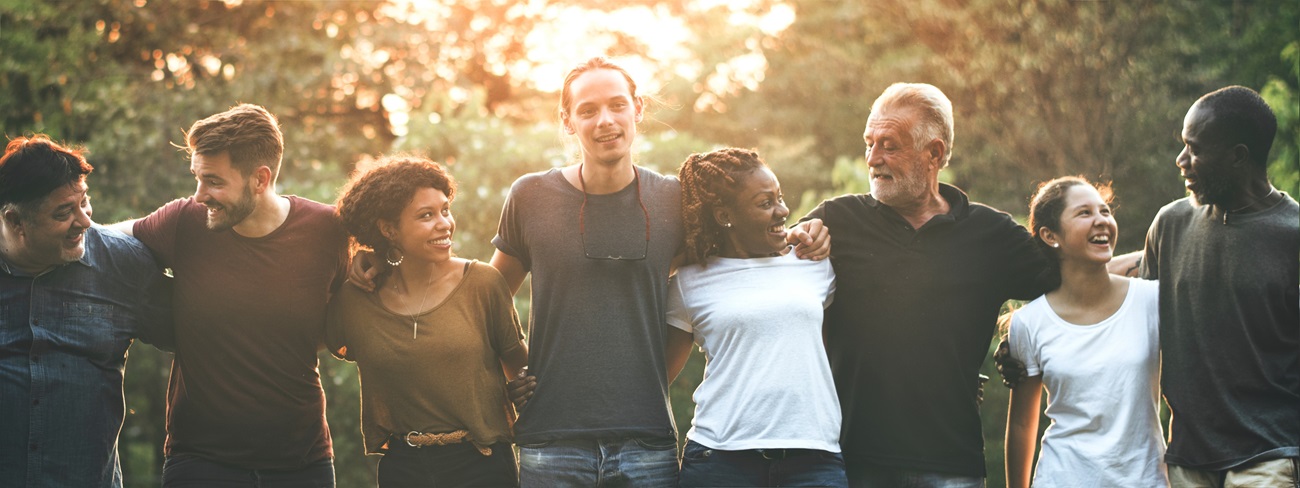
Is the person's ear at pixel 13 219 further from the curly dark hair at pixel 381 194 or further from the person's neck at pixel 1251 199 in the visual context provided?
the person's neck at pixel 1251 199

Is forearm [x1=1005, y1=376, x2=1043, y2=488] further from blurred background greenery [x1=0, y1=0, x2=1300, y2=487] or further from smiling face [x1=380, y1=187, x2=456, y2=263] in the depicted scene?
smiling face [x1=380, y1=187, x2=456, y2=263]

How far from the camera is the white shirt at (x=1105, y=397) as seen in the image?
13.4 ft

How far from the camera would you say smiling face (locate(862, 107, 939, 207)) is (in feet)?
14.2

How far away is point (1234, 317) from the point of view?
4.06 metres

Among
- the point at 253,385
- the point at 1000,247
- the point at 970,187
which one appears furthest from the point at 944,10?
the point at 253,385

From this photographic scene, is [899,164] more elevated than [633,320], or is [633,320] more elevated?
[899,164]

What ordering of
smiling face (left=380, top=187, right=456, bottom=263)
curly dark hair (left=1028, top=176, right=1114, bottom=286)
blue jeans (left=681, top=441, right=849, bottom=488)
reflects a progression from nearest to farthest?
blue jeans (left=681, top=441, right=849, bottom=488) → smiling face (left=380, top=187, right=456, bottom=263) → curly dark hair (left=1028, top=176, right=1114, bottom=286)

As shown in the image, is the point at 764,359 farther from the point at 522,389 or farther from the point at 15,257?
the point at 15,257

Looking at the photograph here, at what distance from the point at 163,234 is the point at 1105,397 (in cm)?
342

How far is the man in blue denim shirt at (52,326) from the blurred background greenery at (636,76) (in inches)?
80.7

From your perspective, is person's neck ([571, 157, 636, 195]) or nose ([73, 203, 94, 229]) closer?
nose ([73, 203, 94, 229])

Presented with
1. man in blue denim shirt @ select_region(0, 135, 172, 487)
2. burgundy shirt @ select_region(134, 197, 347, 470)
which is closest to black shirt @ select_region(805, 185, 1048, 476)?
burgundy shirt @ select_region(134, 197, 347, 470)

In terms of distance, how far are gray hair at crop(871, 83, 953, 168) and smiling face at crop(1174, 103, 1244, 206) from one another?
2.69ft

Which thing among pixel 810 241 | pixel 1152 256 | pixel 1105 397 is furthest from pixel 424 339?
pixel 1152 256
